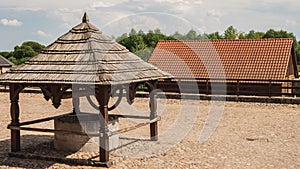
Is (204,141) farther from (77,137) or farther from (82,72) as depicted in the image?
(82,72)

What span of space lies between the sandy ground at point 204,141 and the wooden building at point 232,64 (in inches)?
114

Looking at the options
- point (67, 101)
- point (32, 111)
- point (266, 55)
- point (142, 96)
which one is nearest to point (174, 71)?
point (142, 96)

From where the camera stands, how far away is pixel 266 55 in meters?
20.4

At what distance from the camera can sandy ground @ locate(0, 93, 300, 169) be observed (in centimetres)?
758

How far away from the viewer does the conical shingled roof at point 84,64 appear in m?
7.21

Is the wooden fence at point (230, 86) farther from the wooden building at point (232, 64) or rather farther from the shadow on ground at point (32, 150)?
the shadow on ground at point (32, 150)

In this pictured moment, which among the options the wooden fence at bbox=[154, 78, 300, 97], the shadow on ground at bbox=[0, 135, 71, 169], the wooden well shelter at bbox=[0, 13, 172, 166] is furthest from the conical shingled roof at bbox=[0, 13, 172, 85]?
the wooden fence at bbox=[154, 78, 300, 97]

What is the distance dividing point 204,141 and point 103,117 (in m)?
3.32

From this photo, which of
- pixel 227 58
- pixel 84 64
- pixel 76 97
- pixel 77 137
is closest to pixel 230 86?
pixel 227 58

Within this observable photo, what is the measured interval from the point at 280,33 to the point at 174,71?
147ft

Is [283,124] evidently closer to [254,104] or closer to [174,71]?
[254,104]

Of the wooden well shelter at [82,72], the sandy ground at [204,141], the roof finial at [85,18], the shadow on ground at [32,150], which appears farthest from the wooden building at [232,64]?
the wooden well shelter at [82,72]

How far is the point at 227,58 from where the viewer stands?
21500 millimetres

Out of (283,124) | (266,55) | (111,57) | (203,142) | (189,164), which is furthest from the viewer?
(266,55)
